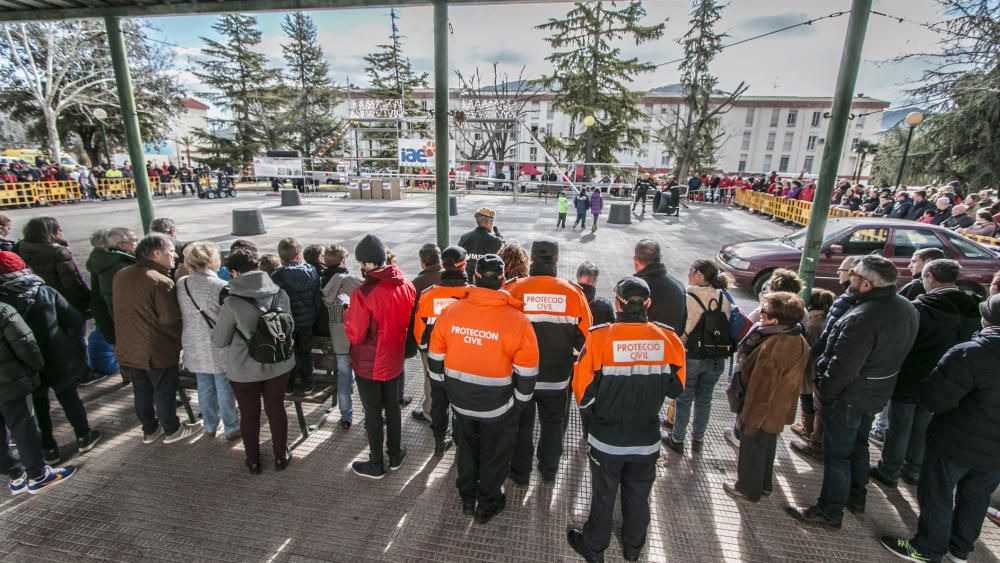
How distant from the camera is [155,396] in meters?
3.74

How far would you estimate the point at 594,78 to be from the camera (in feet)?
96.7

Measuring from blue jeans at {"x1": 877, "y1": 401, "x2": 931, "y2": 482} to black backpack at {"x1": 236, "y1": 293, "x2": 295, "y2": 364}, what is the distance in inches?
188

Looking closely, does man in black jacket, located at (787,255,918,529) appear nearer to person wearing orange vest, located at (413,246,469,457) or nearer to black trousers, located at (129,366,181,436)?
person wearing orange vest, located at (413,246,469,457)

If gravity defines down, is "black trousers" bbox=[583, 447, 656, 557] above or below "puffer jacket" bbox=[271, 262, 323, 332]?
below

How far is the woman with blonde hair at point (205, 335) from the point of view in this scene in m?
3.40

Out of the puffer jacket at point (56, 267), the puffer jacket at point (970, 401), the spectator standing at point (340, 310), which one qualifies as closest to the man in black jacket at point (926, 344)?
the puffer jacket at point (970, 401)

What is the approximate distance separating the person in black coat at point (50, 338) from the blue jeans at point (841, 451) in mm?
5902

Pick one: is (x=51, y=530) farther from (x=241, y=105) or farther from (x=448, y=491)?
(x=241, y=105)

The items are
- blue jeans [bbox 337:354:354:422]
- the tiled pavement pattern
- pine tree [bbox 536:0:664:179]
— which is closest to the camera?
the tiled pavement pattern

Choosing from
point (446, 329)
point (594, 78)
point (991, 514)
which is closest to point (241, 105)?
point (594, 78)

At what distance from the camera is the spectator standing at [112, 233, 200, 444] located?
343cm

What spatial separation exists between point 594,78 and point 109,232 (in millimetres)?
30585

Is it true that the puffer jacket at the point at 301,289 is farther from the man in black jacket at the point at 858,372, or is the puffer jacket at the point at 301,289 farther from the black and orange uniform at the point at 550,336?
the man in black jacket at the point at 858,372

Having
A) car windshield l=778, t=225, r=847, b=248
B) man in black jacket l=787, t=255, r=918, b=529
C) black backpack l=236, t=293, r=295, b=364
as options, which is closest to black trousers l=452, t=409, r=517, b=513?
black backpack l=236, t=293, r=295, b=364
